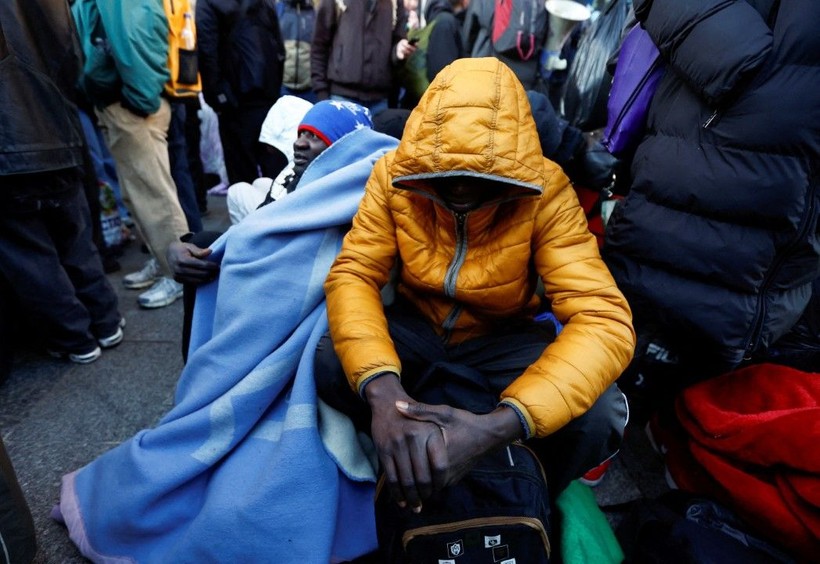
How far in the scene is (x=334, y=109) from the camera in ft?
5.98

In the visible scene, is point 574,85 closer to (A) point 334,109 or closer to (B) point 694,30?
(B) point 694,30

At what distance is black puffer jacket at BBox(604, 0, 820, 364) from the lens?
104cm

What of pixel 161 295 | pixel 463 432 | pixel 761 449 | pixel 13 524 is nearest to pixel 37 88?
pixel 161 295

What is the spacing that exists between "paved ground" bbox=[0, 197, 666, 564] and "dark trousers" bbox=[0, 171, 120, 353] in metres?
0.14

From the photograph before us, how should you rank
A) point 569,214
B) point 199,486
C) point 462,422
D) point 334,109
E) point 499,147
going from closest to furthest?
1. point 462,422
2. point 499,147
3. point 569,214
4. point 199,486
5. point 334,109

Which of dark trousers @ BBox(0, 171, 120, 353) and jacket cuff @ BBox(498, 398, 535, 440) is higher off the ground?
jacket cuff @ BBox(498, 398, 535, 440)

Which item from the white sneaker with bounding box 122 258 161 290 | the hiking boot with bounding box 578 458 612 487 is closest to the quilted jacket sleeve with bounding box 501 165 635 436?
the hiking boot with bounding box 578 458 612 487

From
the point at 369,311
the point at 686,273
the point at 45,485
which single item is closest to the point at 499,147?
the point at 369,311

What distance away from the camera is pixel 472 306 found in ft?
4.23

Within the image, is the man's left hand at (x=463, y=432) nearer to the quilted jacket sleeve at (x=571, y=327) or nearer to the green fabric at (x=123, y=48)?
the quilted jacket sleeve at (x=571, y=327)

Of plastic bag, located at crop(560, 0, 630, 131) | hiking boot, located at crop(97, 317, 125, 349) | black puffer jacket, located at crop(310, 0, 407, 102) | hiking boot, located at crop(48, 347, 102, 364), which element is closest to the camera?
plastic bag, located at crop(560, 0, 630, 131)

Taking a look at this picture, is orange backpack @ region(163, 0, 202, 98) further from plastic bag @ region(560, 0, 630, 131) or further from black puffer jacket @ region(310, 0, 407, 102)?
plastic bag @ region(560, 0, 630, 131)

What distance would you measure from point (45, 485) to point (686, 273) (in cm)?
199

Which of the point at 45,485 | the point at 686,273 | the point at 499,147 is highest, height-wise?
the point at 499,147
